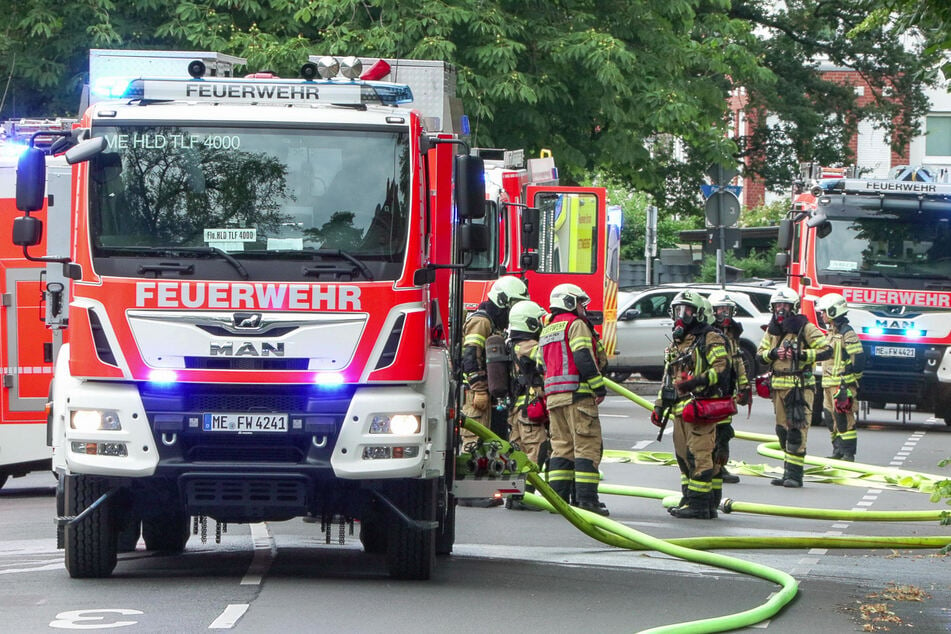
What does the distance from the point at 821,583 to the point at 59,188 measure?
573cm

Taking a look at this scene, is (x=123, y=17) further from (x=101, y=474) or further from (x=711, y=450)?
(x=101, y=474)

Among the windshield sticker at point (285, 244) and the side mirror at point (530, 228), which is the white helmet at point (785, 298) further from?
the windshield sticker at point (285, 244)

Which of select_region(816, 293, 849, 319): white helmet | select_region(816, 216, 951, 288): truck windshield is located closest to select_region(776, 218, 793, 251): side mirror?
select_region(816, 216, 951, 288): truck windshield

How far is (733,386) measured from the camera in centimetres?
1361

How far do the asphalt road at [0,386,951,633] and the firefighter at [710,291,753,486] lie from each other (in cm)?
49

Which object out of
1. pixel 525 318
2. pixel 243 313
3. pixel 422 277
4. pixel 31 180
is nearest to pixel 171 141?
pixel 31 180

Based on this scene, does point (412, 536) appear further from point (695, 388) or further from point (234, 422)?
point (695, 388)

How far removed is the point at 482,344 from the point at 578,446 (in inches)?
64.4

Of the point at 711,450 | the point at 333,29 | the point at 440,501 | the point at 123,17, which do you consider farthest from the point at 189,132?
the point at 123,17

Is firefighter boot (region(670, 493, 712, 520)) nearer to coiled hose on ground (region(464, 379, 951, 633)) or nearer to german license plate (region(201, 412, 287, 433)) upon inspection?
coiled hose on ground (region(464, 379, 951, 633))

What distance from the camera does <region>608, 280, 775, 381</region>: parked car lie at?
26.7 metres

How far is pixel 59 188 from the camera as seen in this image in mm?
11672

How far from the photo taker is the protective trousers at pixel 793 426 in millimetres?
15703

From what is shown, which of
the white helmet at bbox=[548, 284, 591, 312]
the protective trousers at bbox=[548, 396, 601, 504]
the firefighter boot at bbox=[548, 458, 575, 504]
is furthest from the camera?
the firefighter boot at bbox=[548, 458, 575, 504]
